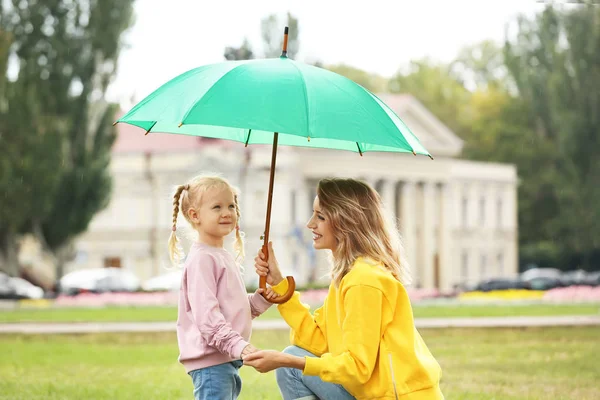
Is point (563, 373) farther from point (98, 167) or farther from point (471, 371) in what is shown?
point (98, 167)

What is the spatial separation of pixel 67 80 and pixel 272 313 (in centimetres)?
1713

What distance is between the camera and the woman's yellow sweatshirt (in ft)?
15.5

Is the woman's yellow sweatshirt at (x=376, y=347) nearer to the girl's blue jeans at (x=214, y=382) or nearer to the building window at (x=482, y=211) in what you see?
the girl's blue jeans at (x=214, y=382)

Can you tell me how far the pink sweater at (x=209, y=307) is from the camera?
520 centimetres

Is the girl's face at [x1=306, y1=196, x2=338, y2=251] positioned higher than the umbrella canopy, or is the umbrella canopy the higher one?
the umbrella canopy

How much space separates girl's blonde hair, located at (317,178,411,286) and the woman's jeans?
1.56ft

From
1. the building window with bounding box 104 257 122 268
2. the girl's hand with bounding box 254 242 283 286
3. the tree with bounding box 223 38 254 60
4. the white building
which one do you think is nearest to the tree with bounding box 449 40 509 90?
the white building

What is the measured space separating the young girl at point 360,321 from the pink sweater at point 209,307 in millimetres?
315

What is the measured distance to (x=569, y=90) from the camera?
49906 mm

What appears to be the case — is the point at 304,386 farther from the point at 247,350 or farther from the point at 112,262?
the point at 112,262

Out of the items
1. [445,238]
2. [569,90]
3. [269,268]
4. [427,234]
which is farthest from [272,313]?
[445,238]

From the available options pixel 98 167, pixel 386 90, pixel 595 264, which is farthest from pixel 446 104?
pixel 98 167

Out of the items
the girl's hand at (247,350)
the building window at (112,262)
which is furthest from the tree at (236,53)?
the building window at (112,262)

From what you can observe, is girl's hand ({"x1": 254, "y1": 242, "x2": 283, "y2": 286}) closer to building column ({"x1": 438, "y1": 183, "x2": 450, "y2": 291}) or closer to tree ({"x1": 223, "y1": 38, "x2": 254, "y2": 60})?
tree ({"x1": 223, "y1": 38, "x2": 254, "y2": 60})
